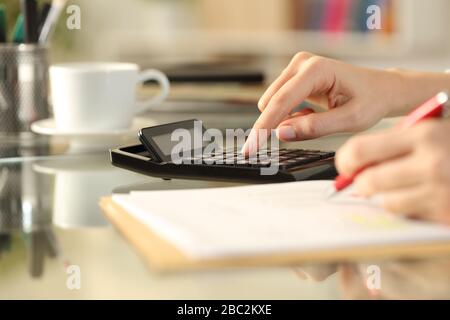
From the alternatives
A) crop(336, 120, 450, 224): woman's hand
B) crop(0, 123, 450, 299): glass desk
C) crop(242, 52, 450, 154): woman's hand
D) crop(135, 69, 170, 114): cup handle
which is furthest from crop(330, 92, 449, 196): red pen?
crop(135, 69, 170, 114): cup handle

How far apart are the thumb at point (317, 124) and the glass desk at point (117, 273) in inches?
10.4

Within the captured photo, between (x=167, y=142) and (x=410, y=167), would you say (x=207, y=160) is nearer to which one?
(x=167, y=142)

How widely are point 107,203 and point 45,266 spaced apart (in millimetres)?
154

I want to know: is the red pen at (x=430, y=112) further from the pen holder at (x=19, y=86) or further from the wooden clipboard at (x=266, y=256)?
the pen holder at (x=19, y=86)

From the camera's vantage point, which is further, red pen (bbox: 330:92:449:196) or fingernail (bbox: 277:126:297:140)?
fingernail (bbox: 277:126:297:140)

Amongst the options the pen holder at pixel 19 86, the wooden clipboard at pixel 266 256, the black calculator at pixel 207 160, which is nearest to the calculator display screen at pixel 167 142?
the black calculator at pixel 207 160

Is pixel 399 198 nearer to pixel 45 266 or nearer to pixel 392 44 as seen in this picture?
pixel 45 266

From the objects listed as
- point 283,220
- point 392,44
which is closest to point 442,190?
point 283,220

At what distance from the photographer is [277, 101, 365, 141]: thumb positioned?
884 mm

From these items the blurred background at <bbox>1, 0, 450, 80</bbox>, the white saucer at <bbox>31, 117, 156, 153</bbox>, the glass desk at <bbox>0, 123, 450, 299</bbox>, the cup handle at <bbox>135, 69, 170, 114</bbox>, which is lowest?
the glass desk at <bbox>0, 123, 450, 299</bbox>

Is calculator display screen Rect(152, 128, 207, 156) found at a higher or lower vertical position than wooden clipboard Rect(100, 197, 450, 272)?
higher

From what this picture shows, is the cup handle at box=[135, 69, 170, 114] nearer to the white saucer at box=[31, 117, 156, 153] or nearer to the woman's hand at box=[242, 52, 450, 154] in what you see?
the white saucer at box=[31, 117, 156, 153]

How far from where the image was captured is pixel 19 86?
1134 millimetres
